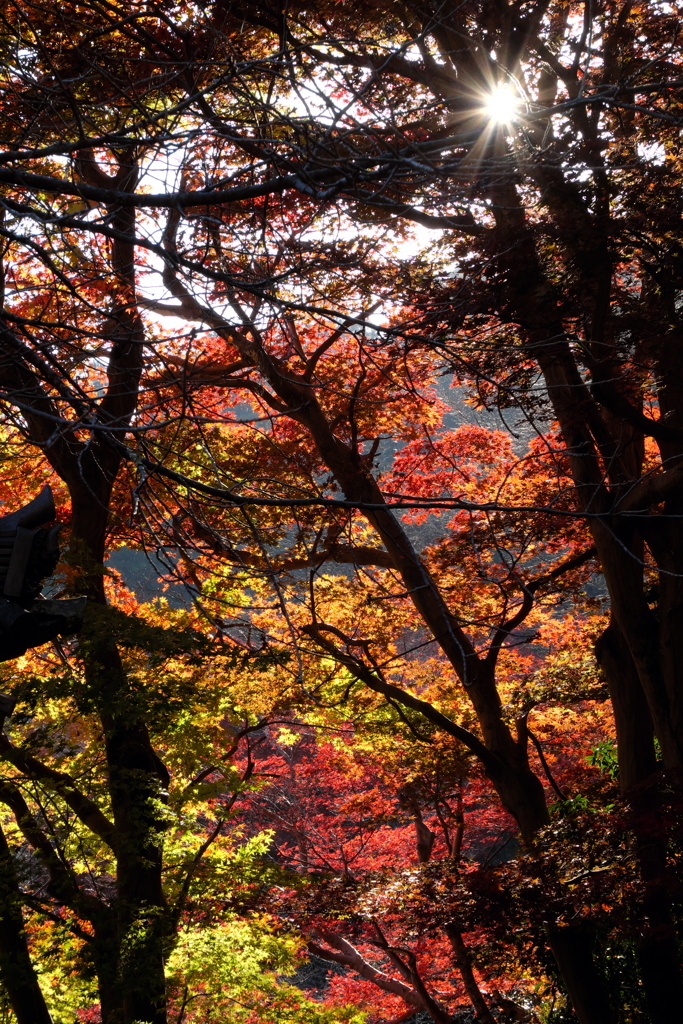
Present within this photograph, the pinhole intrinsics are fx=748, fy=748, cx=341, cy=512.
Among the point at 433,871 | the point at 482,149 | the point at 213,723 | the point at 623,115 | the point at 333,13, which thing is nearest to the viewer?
the point at 482,149

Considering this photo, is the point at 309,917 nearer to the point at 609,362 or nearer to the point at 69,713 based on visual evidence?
the point at 69,713

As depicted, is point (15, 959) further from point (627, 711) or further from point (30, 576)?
point (627, 711)

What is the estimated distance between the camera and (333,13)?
5.46 metres

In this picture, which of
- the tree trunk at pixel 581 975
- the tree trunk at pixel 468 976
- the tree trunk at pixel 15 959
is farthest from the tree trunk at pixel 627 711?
the tree trunk at pixel 15 959

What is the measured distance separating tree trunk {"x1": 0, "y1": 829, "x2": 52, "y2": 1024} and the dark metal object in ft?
12.1

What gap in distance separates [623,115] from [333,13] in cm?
229

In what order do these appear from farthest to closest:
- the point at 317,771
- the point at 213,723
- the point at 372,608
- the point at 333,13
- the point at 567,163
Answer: the point at 317,771
the point at 372,608
the point at 213,723
the point at 333,13
the point at 567,163

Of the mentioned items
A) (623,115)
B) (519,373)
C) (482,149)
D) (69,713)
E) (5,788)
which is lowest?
(5,788)

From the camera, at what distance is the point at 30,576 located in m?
2.31

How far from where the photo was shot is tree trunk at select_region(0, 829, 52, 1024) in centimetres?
518

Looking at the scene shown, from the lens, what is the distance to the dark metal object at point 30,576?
7.39 ft

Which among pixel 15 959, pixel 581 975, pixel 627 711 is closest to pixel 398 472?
pixel 627 711

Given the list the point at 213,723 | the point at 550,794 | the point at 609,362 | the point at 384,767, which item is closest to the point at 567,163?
the point at 609,362

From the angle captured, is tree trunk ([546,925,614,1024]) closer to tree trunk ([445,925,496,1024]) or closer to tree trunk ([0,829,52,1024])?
tree trunk ([445,925,496,1024])
